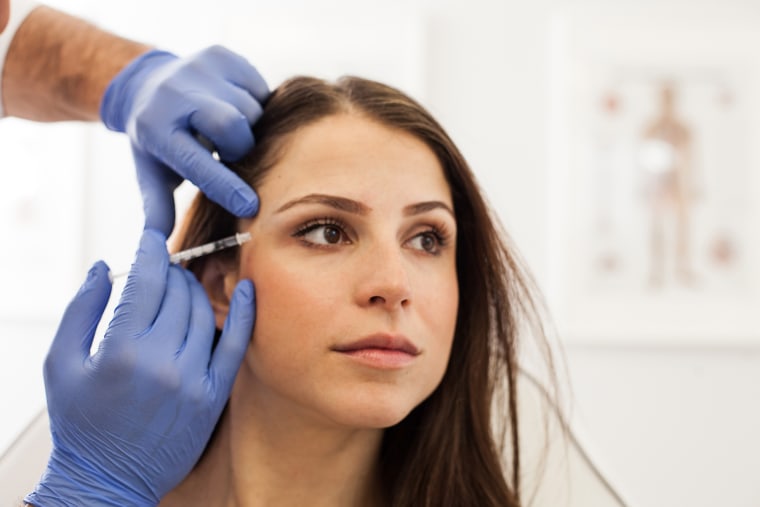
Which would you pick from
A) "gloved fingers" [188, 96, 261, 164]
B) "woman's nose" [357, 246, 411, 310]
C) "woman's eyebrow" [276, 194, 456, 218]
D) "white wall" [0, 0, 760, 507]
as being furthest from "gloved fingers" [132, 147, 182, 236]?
"white wall" [0, 0, 760, 507]

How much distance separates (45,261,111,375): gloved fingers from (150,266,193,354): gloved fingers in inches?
3.1

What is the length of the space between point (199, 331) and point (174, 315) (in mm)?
47

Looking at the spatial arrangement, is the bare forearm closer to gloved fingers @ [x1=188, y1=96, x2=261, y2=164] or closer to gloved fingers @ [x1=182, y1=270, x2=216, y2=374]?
gloved fingers @ [x1=188, y1=96, x2=261, y2=164]

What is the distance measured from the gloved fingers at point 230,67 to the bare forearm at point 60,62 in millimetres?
151

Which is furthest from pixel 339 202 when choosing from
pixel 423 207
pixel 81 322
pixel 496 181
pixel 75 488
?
pixel 496 181

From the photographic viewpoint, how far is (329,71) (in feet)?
7.68

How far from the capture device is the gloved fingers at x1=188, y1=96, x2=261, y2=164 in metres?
1.14

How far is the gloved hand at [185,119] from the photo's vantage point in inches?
44.8

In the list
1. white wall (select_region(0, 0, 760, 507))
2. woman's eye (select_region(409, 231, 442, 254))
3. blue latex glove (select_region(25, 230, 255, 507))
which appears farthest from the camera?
white wall (select_region(0, 0, 760, 507))

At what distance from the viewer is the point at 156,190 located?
3.97 feet

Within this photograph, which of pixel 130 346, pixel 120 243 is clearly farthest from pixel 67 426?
pixel 120 243

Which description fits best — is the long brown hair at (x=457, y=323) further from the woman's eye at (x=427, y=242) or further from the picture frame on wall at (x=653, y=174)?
the picture frame on wall at (x=653, y=174)

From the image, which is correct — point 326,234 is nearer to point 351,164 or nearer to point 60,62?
point 351,164

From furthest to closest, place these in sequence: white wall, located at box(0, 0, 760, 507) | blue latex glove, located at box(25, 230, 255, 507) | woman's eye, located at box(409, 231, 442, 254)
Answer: white wall, located at box(0, 0, 760, 507) < woman's eye, located at box(409, 231, 442, 254) < blue latex glove, located at box(25, 230, 255, 507)
